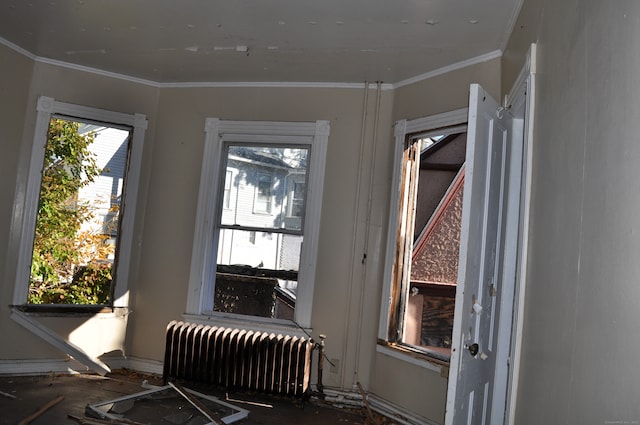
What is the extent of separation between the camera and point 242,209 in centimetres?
514

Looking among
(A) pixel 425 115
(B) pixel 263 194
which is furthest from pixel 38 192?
(A) pixel 425 115

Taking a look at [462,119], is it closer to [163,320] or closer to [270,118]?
[270,118]

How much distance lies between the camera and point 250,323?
16.2ft

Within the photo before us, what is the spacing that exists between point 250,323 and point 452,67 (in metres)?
2.67

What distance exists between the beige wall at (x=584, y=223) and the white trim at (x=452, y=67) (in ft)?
4.91

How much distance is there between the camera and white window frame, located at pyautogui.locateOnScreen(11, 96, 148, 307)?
4.84 meters

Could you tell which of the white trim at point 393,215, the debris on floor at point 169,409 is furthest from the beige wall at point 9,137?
the white trim at point 393,215

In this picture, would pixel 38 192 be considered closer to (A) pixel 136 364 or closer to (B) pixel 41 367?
(B) pixel 41 367

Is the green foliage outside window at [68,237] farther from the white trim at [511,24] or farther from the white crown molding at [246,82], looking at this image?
the white trim at [511,24]

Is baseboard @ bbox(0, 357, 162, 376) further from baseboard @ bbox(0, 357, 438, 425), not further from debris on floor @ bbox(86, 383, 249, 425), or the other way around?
debris on floor @ bbox(86, 383, 249, 425)

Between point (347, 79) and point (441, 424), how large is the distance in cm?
279

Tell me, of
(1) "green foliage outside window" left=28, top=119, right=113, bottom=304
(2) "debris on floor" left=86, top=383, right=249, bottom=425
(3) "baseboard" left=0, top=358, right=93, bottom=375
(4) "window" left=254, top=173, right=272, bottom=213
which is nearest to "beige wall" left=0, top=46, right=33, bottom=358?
(3) "baseboard" left=0, top=358, right=93, bottom=375

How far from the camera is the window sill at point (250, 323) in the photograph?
4.84 meters

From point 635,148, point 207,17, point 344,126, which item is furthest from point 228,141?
point 635,148
